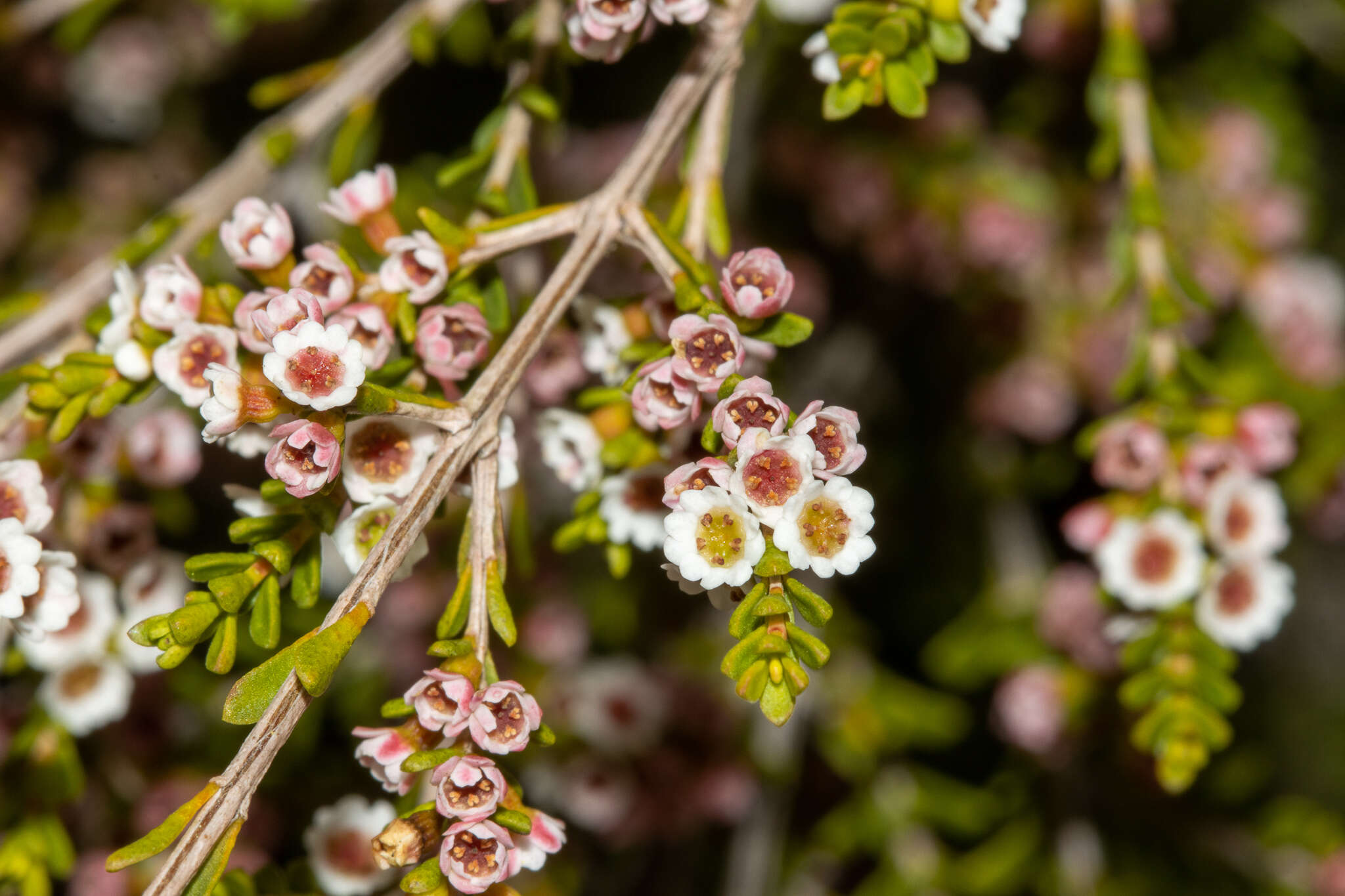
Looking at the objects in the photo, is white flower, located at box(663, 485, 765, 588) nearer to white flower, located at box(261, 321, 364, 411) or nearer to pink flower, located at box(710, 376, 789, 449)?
pink flower, located at box(710, 376, 789, 449)

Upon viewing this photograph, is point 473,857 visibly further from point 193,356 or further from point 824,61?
point 824,61

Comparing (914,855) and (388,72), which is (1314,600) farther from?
(388,72)

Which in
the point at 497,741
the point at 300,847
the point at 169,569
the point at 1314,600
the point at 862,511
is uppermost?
the point at 862,511

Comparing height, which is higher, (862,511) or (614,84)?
(862,511)

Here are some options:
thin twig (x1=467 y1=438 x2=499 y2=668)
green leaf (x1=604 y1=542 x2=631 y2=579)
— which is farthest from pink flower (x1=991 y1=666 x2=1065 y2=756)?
thin twig (x1=467 y1=438 x2=499 y2=668)

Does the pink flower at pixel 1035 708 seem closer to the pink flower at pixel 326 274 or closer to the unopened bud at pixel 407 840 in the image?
the unopened bud at pixel 407 840

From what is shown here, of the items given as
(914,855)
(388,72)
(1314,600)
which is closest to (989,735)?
(914,855)

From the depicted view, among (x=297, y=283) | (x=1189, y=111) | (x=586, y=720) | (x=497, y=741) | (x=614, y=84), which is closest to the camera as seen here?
(x=497, y=741)
